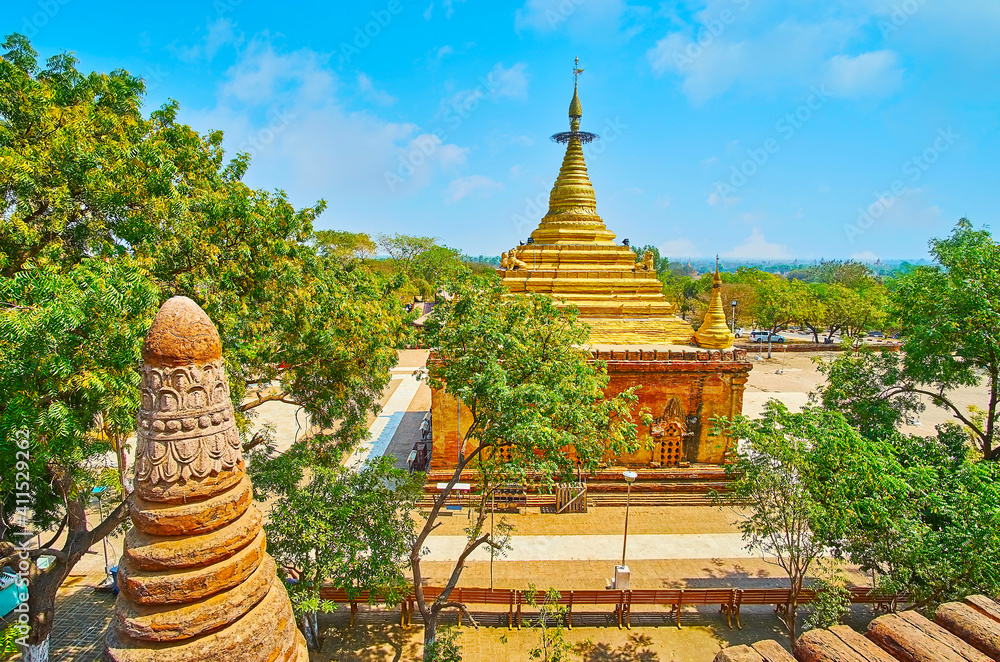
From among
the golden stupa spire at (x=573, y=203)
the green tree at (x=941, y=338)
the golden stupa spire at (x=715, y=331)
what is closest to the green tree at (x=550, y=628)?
the green tree at (x=941, y=338)

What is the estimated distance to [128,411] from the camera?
711 centimetres

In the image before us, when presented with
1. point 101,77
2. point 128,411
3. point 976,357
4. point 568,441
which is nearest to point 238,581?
point 128,411

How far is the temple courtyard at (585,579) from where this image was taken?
11.2 meters

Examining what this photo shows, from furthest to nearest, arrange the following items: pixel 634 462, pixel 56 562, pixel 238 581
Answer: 1. pixel 634 462
2. pixel 56 562
3. pixel 238 581

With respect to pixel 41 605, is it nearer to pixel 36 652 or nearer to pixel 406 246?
pixel 36 652

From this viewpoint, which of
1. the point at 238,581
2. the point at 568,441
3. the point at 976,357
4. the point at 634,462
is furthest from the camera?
the point at 634,462

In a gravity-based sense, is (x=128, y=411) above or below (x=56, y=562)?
above

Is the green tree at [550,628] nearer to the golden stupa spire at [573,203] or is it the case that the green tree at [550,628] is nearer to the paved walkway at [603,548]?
the paved walkway at [603,548]

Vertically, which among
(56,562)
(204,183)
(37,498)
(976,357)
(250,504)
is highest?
(204,183)

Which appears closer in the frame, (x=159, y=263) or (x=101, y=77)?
(x=159, y=263)

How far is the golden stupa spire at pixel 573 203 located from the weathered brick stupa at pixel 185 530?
805 inches

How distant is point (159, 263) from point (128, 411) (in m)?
2.95

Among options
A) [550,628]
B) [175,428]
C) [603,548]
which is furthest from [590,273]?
[175,428]

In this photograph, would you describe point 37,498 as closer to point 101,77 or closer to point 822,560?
point 101,77
